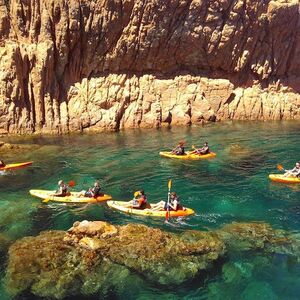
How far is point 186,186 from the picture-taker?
26094 mm

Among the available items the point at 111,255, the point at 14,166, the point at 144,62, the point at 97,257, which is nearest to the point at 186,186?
the point at 111,255

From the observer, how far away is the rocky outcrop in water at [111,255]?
47.4ft

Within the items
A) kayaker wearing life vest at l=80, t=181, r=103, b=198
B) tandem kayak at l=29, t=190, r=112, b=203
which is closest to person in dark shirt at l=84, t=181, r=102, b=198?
kayaker wearing life vest at l=80, t=181, r=103, b=198

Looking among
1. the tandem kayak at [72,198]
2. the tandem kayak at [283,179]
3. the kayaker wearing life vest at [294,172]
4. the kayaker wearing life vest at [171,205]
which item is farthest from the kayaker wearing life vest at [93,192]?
the kayaker wearing life vest at [294,172]

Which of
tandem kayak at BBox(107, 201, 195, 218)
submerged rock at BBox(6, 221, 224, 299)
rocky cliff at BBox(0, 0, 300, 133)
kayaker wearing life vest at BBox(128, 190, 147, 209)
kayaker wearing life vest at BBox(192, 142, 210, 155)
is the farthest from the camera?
rocky cliff at BBox(0, 0, 300, 133)

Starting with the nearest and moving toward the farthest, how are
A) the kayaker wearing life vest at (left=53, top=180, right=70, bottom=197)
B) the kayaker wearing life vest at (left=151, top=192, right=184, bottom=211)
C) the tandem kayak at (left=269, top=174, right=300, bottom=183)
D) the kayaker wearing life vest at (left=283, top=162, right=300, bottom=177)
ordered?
1. the kayaker wearing life vest at (left=151, top=192, right=184, bottom=211)
2. the kayaker wearing life vest at (left=53, top=180, right=70, bottom=197)
3. the tandem kayak at (left=269, top=174, right=300, bottom=183)
4. the kayaker wearing life vest at (left=283, top=162, right=300, bottom=177)

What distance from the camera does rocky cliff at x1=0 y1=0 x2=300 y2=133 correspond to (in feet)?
137

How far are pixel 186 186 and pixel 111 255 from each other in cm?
1105

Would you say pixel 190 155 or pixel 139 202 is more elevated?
pixel 139 202

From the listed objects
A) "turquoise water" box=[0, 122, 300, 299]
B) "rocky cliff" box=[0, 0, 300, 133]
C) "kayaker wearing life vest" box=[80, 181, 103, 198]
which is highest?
A: "rocky cliff" box=[0, 0, 300, 133]

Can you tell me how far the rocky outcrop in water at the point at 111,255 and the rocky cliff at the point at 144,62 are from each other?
2715cm

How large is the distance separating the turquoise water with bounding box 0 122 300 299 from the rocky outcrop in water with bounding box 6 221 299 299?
21.5 inches

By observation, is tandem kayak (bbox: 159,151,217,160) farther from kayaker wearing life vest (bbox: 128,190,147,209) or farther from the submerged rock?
the submerged rock

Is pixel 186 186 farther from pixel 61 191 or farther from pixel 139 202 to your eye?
pixel 61 191
